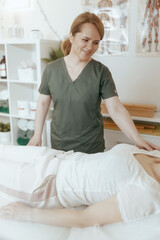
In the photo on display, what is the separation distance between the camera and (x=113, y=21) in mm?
2273

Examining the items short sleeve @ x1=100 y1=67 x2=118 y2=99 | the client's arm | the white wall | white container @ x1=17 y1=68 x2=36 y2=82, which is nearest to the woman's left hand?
short sleeve @ x1=100 y1=67 x2=118 y2=99

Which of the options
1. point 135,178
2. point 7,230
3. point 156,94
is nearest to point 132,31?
point 156,94

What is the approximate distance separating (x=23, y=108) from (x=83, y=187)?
5.34 feet

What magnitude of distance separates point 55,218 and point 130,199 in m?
0.32

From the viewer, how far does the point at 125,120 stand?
1.50 metres

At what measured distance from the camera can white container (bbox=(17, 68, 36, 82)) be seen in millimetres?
2422

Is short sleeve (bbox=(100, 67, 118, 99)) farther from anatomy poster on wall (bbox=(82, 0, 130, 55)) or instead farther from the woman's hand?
anatomy poster on wall (bbox=(82, 0, 130, 55))

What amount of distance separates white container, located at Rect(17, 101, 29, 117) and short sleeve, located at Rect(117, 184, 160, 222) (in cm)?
178

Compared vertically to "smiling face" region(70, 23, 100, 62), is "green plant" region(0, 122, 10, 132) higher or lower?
lower

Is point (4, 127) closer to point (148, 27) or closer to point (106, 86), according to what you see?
point (106, 86)

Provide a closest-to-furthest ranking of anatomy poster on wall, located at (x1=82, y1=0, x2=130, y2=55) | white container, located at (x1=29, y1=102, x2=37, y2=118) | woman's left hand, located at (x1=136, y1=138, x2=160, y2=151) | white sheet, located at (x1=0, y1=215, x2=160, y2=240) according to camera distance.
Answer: white sheet, located at (x1=0, y1=215, x2=160, y2=240) < woman's left hand, located at (x1=136, y1=138, x2=160, y2=151) < anatomy poster on wall, located at (x1=82, y1=0, x2=130, y2=55) < white container, located at (x1=29, y1=102, x2=37, y2=118)

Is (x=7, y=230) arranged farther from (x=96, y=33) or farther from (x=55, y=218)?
(x=96, y=33)

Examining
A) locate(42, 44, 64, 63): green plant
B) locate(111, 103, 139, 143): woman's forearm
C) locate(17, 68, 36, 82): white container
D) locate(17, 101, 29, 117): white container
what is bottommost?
locate(17, 101, 29, 117): white container

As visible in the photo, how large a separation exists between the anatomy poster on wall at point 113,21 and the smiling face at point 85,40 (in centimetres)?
88
